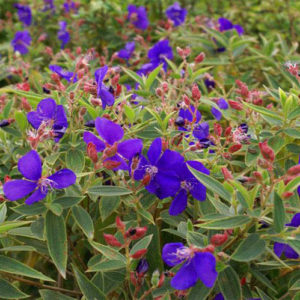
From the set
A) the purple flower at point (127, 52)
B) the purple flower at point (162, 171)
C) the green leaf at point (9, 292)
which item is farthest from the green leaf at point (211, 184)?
the purple flower at point (127, 52)

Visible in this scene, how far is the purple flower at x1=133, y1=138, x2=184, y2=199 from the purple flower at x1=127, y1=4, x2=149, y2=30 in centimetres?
188

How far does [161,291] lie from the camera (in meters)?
1.05

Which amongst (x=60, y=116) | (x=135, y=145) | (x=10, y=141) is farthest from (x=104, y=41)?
(x=135, y=145)

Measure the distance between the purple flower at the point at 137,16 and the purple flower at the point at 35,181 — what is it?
1.99 meters

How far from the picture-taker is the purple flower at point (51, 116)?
123cm

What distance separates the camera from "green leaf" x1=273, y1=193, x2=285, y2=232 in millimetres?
919

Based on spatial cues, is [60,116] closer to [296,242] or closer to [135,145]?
[135,145]

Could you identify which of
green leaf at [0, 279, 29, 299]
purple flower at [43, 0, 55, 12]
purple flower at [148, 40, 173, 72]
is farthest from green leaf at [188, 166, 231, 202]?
purple flower at [43, 0, 55, 12]

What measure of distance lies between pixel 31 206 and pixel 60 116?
0.29 metres

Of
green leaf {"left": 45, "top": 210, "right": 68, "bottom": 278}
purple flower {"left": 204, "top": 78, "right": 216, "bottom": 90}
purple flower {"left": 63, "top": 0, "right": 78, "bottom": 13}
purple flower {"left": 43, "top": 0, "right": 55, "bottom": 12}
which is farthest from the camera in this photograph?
purple flower {"left": 43, "top": 0, "right": 55, "bottom": 12}

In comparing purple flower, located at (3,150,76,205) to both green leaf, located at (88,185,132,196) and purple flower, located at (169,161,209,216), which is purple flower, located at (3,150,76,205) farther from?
purple flower, located at (169,161,209,216)

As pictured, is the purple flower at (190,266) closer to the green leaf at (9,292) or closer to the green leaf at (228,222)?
the green leaf at (228,222)

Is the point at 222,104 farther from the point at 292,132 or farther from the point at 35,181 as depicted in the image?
the point at 35,181

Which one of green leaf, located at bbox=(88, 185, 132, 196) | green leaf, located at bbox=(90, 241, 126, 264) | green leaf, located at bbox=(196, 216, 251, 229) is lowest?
green leaf, located at bbox=(90, 241, 126, 264)
